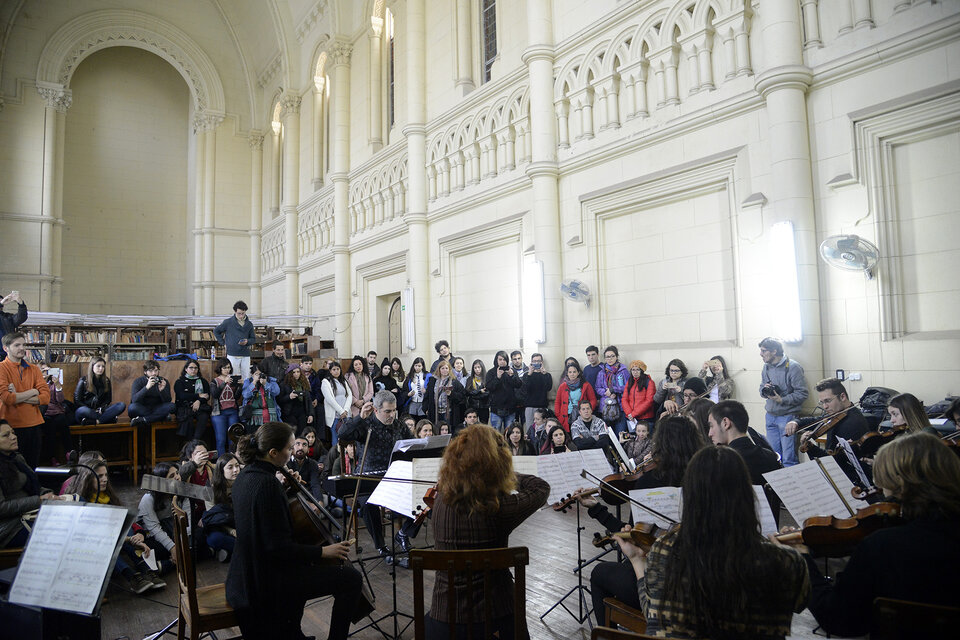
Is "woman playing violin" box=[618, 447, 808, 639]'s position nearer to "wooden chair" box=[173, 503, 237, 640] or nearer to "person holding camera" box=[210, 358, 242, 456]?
"wooden chair" box=[173, 503, 237, 640]

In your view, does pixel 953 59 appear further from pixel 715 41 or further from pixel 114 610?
pixel 114 610

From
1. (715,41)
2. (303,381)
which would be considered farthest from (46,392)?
(715,41)

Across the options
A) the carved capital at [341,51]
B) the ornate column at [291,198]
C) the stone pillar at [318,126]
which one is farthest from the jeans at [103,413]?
the carved capital at [341,51]

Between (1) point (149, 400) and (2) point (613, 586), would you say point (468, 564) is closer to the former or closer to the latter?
(2) point (613, 586)

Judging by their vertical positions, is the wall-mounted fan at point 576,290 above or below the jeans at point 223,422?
above

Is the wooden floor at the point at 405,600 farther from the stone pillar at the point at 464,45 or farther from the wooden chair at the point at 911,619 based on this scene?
the stone pillar at the point at 464,45

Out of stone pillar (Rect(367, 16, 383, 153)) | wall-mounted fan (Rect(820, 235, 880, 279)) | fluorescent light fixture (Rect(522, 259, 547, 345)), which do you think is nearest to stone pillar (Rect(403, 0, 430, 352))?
stone pillar (Rect(367, 16, 383, 153))

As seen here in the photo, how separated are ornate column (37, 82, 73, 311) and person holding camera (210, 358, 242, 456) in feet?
39.7

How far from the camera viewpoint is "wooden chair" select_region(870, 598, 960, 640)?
5.02ft

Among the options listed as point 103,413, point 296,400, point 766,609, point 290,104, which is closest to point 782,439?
point 766,609

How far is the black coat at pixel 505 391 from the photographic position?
8.48 m

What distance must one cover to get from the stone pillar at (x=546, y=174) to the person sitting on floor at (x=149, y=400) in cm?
519

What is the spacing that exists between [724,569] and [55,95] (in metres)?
21.5

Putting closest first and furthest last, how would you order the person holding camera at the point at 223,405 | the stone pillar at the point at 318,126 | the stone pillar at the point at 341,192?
the person holding camera at the point at 223,405
the stone pillar at the point at 341,192
the stone pillar at the point at 318,126
